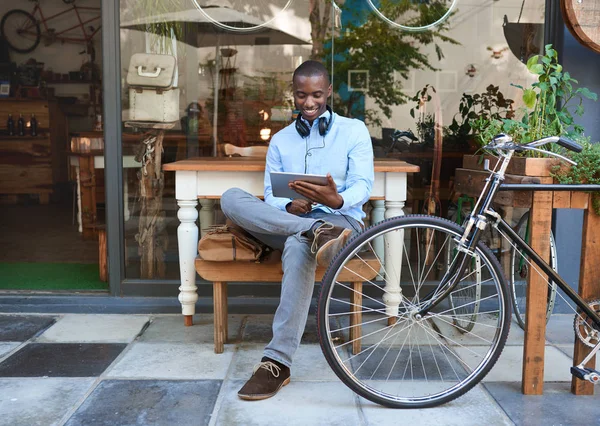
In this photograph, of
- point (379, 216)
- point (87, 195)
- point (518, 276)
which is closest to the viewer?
point (379, 216)

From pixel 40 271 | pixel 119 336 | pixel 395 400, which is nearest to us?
pixel 395 400

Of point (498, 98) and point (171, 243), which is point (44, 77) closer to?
point (171, 243)

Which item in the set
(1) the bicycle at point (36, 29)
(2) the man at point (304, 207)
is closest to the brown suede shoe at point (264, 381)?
(2) the man at point (304, 207)

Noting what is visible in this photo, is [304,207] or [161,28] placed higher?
[161,28]

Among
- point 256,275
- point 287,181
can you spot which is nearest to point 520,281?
point 256,275

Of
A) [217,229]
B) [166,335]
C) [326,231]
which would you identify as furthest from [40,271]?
[326,231]

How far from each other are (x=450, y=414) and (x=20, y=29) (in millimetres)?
8576

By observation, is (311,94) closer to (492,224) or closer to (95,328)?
(492,224)

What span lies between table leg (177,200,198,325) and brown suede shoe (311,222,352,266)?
0.87 meters

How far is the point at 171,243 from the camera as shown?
3.98 m

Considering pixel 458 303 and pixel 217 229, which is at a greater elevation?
pixel 217 229

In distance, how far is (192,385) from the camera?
2801 mm

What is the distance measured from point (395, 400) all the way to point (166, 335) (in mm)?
1393

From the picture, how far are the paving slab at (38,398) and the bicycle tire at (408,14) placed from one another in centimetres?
249
